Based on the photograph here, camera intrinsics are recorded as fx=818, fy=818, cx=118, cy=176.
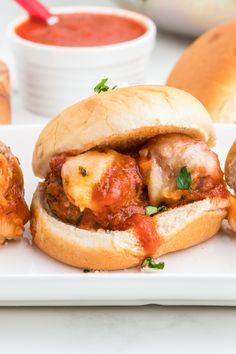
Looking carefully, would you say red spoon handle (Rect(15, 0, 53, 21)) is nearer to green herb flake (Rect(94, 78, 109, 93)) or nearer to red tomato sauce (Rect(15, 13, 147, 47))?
red tomato sauce (Rect(15, 13, 147, 47))

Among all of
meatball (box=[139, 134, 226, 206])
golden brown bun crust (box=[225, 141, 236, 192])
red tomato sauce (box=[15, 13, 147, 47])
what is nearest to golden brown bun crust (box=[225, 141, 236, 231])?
golden brown bun crust (box=[225, 141, 236, 192])

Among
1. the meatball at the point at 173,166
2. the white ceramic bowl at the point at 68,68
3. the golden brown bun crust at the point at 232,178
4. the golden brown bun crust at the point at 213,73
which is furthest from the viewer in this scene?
the white ceramic bowl at the point at 68,68

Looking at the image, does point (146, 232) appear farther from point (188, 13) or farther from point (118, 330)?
point (188, 13)

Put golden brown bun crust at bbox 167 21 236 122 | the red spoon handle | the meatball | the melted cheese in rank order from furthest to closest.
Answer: the red spoon handle
golden brown bun crust at bbox 167 21 236 122
the meatball
the melted cheese

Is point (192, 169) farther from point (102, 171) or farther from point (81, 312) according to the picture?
point (81, 312)

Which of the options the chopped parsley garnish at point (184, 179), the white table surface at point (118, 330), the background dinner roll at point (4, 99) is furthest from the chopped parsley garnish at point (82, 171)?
the background dinner roll at point (4, 99)

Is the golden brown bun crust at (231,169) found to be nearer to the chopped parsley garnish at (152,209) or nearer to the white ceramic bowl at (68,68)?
the chopped parsley garnish at (152,209)
